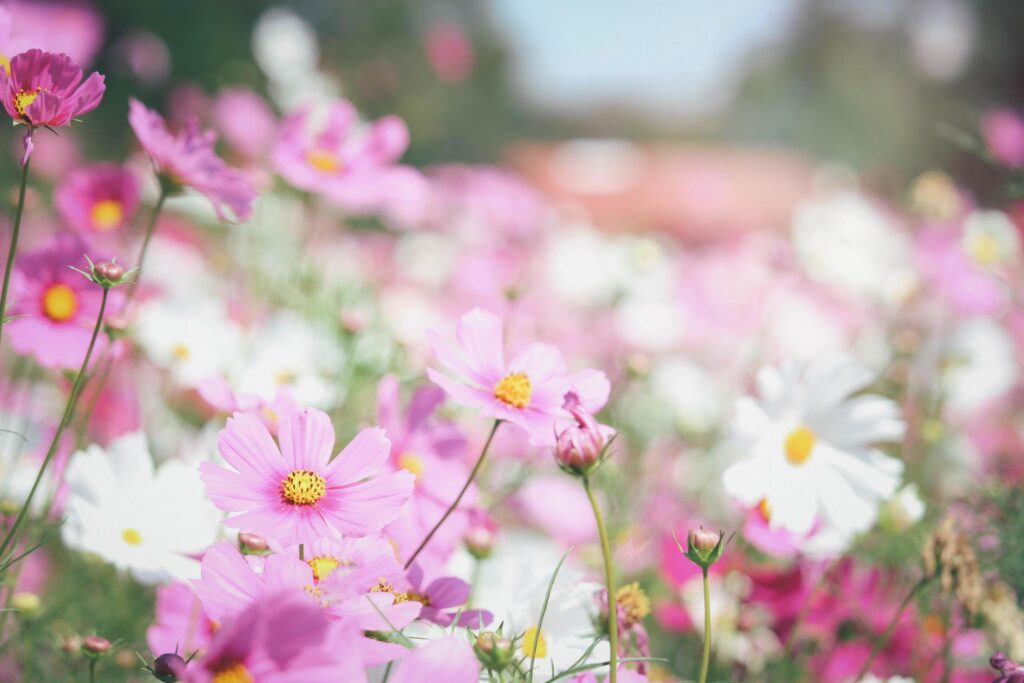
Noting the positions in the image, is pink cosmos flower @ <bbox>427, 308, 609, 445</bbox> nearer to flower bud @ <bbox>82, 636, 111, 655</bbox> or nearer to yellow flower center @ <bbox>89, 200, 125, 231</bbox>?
flower bud @ <bbox>82, 636, 111, 655</bbox>

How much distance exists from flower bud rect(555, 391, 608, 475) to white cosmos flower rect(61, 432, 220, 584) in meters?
0.22

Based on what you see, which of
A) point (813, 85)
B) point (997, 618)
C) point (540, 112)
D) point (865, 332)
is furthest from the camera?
point (540, 112)

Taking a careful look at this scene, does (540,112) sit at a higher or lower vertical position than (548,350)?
higher

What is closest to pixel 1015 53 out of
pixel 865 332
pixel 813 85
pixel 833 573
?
pixel 813 85

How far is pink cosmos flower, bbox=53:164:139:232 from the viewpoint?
644 millimetres

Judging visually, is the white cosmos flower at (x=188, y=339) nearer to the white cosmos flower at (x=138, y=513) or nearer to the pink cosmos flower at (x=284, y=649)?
the white cosmos flower at (x=138, y=513)

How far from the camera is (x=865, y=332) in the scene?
128 centimetres

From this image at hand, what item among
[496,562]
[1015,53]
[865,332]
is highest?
[1015,53]

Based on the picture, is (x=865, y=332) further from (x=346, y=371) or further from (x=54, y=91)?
(x=54, y=91)

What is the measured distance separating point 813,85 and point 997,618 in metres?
4.78

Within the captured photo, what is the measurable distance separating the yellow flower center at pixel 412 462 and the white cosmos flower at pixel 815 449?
0.17 m

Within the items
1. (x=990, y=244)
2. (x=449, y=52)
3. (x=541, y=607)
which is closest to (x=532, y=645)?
(x=541, y=607)

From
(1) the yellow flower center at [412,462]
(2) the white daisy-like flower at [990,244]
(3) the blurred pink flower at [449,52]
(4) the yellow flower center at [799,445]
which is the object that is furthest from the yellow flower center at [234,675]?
(3) the blurred pink flower at [449,52]

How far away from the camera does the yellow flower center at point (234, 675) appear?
29 centimetres
